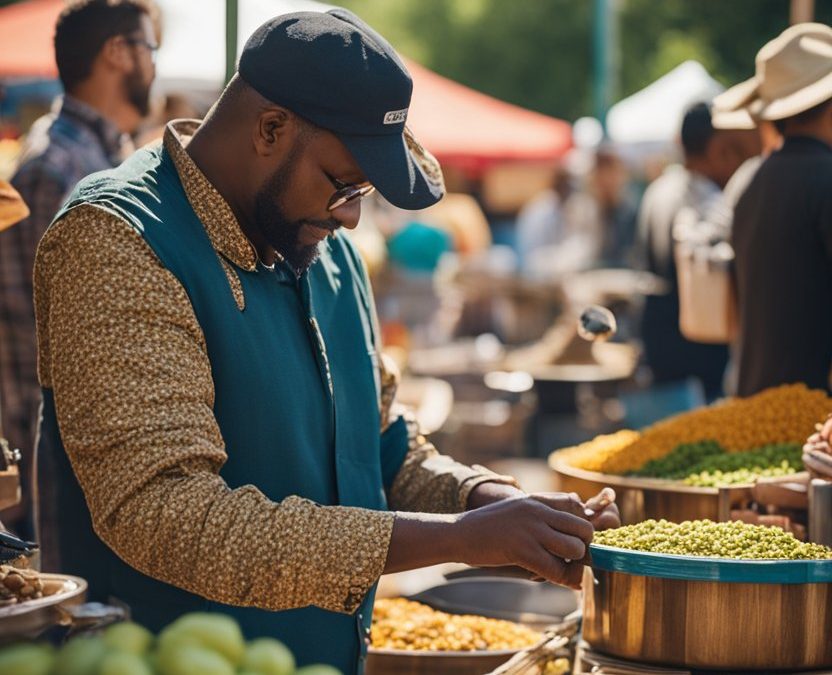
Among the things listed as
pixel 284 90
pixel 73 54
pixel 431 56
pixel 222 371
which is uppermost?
pixel 431 56

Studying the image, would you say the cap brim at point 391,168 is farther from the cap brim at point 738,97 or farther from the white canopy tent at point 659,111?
the white canopy tent at point 659,111

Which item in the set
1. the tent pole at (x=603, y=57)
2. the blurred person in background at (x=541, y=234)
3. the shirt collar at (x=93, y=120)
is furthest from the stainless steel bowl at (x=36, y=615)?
the tent pole at (x=603, y=57)

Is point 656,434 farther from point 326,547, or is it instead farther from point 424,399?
point 424,399

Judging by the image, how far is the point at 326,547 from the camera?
6.12ft

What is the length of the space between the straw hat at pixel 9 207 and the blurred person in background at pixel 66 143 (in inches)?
47.7

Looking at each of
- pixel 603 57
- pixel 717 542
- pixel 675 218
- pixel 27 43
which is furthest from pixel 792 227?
pixel 603 57

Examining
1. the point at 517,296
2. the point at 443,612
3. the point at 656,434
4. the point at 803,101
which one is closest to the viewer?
the point at 443,612

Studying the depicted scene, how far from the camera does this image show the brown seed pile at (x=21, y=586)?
5.72 ft

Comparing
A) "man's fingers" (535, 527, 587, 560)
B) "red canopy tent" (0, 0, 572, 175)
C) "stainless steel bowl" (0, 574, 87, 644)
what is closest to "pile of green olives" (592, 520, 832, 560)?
"man's fingers" (535, 527, 587, 560)

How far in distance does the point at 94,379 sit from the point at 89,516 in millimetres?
403

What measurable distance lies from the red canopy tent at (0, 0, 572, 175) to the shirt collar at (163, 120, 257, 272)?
7082mm

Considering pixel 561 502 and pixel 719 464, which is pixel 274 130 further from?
pixel 719 464

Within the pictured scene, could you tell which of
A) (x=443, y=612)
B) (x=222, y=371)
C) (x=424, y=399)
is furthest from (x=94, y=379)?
(x=424, y=399)

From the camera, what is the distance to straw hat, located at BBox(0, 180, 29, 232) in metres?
2.73
